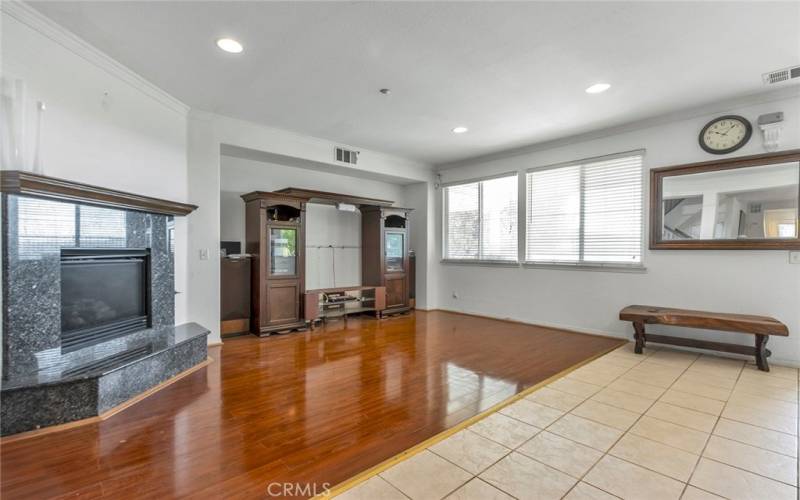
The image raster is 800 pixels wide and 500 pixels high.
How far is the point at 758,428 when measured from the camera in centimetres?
235

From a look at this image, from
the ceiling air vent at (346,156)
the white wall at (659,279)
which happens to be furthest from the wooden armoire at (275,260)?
the white wall at (659,279)

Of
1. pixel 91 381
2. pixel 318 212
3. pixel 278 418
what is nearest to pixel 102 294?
pixel 91 381

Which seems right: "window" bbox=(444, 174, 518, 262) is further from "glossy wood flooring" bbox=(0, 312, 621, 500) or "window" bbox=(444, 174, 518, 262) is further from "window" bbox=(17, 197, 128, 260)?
"window" bbox=(17, 197, 128, 260)

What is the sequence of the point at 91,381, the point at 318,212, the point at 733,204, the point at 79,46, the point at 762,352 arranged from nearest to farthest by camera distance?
the point at 91,381
the point at 79,46
the point at 762,352
the point at 733,204
the point at 318,212

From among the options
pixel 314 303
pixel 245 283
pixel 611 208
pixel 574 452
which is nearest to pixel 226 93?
pixel 245 283

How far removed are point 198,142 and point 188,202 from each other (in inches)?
29.4

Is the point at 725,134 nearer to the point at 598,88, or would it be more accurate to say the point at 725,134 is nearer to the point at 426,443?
the point at 598,88

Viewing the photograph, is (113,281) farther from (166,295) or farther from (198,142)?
(198,142)

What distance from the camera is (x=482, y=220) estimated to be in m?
6.37

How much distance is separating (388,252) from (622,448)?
472 centimetres

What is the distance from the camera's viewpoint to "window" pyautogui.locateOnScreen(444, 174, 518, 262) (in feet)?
19.5

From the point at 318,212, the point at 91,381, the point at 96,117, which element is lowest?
the point at 91,381

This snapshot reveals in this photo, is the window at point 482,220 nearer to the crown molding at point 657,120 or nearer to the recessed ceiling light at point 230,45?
the crown molding at point 657,120

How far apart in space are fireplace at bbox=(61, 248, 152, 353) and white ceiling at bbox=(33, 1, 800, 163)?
70.1 inches
